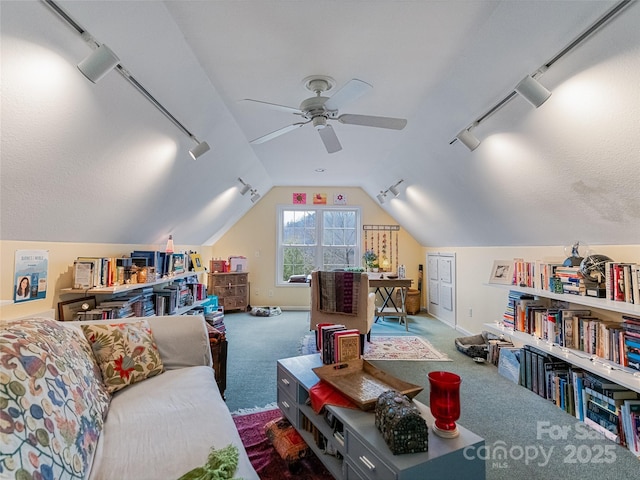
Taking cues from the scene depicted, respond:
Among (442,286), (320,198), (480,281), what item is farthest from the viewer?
(320,198)

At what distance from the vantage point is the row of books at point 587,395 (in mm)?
1882

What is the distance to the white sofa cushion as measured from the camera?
109cm

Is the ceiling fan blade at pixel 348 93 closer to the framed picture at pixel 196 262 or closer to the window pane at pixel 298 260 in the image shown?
the framed picture at pixel 196 262

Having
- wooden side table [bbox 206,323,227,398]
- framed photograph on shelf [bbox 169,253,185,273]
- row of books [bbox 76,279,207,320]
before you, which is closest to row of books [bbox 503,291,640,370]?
wooden side table [bbox 206,323,227,398]

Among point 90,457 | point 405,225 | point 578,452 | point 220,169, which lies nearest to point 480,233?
point 405,225

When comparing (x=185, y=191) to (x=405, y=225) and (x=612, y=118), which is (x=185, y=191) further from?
(x=405, y=225)

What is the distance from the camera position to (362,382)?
1616 mm

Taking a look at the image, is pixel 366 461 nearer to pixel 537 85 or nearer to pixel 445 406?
pixel 445 406

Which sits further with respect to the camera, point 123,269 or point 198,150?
point 123,269

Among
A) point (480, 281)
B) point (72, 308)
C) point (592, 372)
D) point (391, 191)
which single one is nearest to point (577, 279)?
point (592, 372)

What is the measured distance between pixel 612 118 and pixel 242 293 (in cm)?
532

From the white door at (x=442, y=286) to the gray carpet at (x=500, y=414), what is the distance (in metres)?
0.85

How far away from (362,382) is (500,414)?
4.55ft

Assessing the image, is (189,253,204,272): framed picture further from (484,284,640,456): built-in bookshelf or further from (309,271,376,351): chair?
(484,284,640,456): built-in bookshelf
